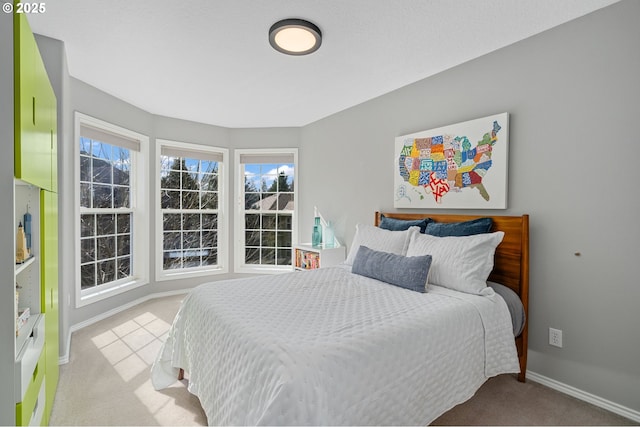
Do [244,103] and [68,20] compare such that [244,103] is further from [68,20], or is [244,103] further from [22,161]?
[22,161]

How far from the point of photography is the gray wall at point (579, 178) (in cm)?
185

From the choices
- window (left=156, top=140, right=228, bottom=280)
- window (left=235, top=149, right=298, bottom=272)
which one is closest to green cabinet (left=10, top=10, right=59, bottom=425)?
window (left=156, top=140, right=228, bottom=280)

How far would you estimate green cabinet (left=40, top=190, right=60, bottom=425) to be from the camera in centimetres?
167

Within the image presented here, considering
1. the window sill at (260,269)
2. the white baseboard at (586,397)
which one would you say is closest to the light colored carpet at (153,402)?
the white baseboard at (586,397)

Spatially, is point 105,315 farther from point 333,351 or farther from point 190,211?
point 333,351

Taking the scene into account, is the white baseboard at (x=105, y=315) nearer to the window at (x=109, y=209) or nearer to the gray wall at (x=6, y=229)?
the window at (x=109, y=209)

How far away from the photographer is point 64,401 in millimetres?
1958

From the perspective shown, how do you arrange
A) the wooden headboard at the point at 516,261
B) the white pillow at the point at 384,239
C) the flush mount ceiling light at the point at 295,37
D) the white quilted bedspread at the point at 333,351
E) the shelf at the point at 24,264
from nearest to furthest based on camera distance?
the white quilted bedspread at the point at 333,351 → the shelf at the point at 24,264 → the flush mount ceiling light at the point at 295,37 → the wooden headboard at the point at 516,261 → the white pillow at the point at 384,239

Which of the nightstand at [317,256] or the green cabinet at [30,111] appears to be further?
the nightstand at [317,256]

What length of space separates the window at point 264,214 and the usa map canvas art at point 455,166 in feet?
6.59

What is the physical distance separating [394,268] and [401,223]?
75 cm

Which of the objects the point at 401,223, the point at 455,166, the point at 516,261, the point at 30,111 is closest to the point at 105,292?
the point at 30,111

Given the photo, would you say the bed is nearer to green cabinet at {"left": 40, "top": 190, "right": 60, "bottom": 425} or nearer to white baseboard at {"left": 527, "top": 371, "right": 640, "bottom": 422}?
white baseboard at {"left": 527, "top": 371, "right": 640, "bottom": 422}

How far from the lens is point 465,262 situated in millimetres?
2094
